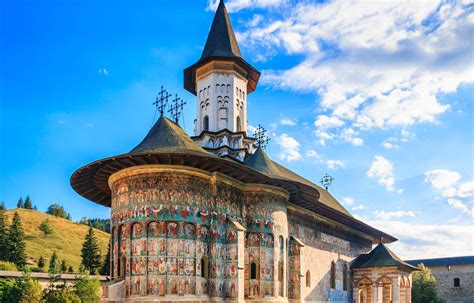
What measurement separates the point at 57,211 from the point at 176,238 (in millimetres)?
91978

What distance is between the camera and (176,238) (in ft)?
63.6

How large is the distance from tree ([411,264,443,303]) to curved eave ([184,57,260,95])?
76.2 feet

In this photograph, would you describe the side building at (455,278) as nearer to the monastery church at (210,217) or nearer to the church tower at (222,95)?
the monastery church at (210,217)

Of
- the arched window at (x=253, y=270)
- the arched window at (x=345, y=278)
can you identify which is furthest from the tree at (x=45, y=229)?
the arched window at (x=253, y=270)

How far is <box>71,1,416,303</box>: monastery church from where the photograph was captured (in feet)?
63.1

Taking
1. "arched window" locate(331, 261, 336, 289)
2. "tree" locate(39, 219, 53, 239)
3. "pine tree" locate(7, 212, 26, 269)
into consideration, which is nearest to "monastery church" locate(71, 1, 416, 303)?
"arched window" locate(331, 261, 336, 289)

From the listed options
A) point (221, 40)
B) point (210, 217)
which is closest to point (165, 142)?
point (210, 217)

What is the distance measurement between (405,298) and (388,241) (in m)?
7.22

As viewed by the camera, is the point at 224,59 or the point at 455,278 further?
the point at 455,278

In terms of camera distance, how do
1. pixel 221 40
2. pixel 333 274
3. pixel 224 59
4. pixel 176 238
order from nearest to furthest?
1. pixel 176 238
2. pixel 224 59
3. pixel 333 274
4. pixel 221 40

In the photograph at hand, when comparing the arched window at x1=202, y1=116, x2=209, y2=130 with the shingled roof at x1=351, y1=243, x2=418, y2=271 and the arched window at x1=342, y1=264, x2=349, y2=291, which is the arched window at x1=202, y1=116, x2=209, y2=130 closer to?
the arched window at x1=342, y1=264, x2=349, y2=291

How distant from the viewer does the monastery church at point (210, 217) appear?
1922 cm

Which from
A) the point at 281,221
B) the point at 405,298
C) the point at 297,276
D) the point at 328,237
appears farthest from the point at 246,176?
the point at 405,298

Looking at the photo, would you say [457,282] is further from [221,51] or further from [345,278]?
[221,51]
